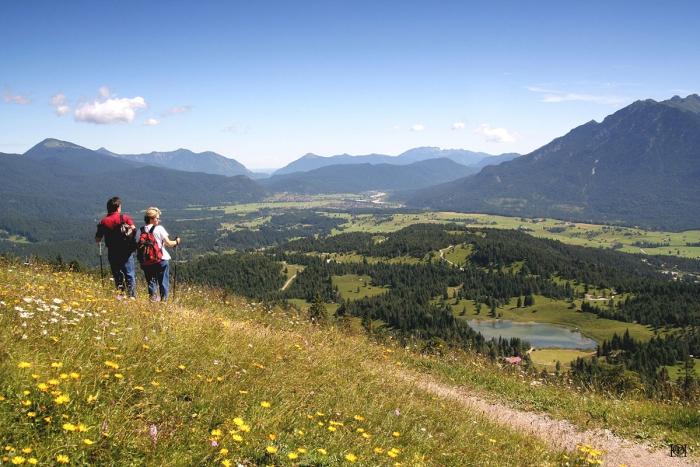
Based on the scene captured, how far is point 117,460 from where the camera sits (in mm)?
3914

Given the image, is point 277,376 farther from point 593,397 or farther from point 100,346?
point 593,397

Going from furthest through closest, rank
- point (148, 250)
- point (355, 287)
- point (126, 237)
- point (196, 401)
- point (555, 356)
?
point (355, 287) → point (555, 356) → point (126, 237) → point (148, 250) → point (196, 401)

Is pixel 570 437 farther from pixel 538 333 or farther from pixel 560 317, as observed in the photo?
pixel 560 317

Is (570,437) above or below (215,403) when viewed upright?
below

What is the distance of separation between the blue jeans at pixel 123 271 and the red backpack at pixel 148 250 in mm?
635

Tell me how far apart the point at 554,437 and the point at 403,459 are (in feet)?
14.1

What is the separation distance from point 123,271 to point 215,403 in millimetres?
7807

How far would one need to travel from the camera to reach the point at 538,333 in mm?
117938

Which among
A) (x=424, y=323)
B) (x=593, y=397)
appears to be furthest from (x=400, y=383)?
(x=424, y=323)

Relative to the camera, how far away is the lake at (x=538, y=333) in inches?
4124


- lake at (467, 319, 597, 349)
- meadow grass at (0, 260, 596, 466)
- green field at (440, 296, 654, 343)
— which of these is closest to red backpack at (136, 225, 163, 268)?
meadow grass at (0, 260, 596, 466)

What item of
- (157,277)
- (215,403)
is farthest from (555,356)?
(215,403)

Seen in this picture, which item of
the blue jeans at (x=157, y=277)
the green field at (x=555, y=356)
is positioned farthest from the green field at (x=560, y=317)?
the blue jeans at (x=157, y=277)

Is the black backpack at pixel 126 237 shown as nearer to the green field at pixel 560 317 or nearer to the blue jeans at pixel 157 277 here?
the blue jeans at pixel 157 277
